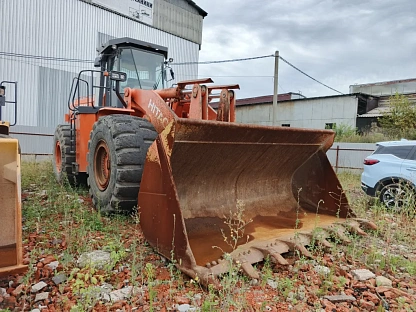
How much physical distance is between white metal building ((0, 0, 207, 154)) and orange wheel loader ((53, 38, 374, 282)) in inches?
489

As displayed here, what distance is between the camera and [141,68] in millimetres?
5738

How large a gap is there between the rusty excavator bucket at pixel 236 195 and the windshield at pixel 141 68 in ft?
8.09

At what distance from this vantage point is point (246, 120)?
27156mm

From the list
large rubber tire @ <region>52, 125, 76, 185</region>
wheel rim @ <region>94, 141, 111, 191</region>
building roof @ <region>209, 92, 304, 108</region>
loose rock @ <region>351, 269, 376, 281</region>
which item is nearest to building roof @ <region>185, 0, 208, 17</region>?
building roof @ <region>209, 92, 304, 108</region>

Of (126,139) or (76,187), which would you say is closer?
(126,139)

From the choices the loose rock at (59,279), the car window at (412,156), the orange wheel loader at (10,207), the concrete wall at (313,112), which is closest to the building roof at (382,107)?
the concrete wall at (313,112)

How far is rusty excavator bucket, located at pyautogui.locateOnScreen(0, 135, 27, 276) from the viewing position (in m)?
2.37

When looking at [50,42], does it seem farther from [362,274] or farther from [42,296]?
[362,274]

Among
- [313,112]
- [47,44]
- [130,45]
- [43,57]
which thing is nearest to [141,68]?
[130,45]

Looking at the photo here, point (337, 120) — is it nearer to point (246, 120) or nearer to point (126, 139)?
point (246, 120)

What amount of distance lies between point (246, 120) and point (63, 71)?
1448cm

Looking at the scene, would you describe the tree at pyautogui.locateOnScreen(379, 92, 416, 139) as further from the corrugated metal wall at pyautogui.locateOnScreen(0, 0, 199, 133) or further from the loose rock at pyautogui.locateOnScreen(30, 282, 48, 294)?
the loose rock at pyautogui.locateOnScreen(30, 282, 48, 294)

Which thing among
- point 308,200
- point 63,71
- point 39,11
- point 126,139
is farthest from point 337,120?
point 126,139

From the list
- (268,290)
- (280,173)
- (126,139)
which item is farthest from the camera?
(280,173)
